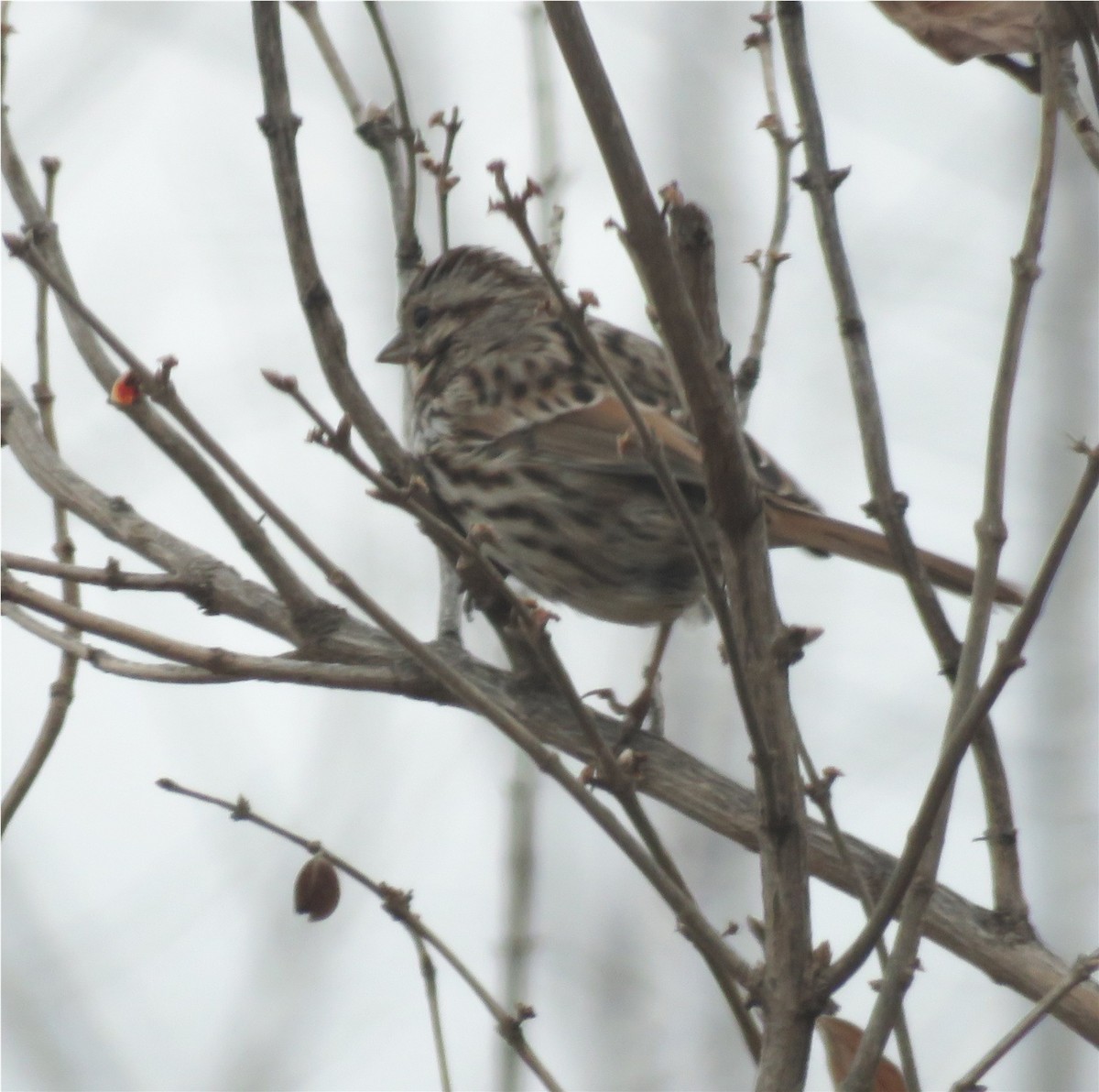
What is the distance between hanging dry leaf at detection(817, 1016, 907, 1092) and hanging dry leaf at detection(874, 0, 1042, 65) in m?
1.33

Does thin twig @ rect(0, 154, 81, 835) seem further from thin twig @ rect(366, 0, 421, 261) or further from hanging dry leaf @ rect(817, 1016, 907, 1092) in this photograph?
hanging dry leaf @ rect(817, 1016, 907, 1092)

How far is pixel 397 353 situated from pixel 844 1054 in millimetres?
2908

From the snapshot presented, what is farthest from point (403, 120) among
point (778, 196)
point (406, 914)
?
point (406, 914)

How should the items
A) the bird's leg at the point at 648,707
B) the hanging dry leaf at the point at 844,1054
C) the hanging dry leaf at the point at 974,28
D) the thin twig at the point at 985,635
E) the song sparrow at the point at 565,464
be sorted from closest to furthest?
1. the thin twig at the point at 985,635
2. the hanging dry leaf at the point at 844,1054
3. the hanging dry leaf at the point at 974,28
4. the bird's leg at the point at 648,707
5. the song sparrow at the point at 565,464

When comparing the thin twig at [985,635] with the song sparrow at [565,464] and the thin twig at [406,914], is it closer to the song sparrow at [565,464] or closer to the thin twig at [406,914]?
the thin twig at [406,914]

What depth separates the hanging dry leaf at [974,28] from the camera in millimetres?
2281

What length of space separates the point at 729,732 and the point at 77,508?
3.85 metres

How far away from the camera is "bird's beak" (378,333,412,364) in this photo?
4.64 m

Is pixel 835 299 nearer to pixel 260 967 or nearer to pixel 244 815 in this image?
pixel 244 815

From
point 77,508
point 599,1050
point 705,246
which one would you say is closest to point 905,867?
point 705,246

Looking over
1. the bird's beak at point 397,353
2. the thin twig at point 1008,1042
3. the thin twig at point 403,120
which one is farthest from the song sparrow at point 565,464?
the thin twig at point 1008,1042

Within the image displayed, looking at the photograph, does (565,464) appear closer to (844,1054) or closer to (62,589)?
(62,589)

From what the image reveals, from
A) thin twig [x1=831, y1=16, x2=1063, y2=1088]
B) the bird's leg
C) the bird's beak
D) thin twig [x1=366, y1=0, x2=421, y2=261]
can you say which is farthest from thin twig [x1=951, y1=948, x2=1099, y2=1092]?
the bird's beak

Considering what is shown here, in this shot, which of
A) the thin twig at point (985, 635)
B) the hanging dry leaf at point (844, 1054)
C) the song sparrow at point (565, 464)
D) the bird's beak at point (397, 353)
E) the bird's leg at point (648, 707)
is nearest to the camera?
the thin twig at point (985, 635)
